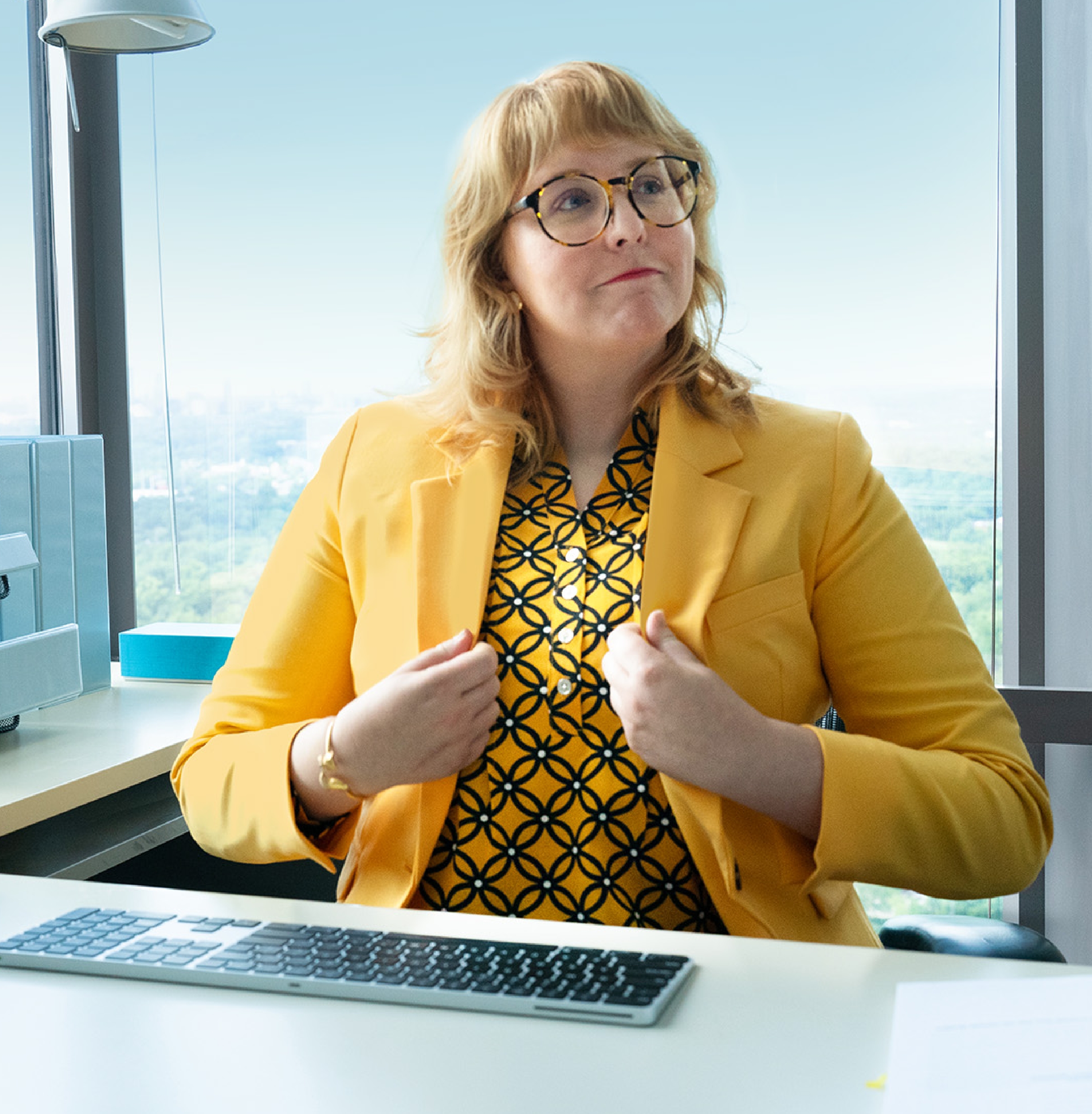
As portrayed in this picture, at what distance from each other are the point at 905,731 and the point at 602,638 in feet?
1.01

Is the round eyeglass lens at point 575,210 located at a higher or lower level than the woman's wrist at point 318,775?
higher

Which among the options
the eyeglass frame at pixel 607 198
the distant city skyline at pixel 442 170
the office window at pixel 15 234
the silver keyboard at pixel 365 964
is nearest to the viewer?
the silver keyboard at pixel 365 964

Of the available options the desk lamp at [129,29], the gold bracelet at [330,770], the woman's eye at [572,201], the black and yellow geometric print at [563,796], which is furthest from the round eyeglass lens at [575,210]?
the desk lamp at [129,29]

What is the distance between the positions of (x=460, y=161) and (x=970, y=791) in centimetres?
88

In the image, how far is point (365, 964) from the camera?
84 cm

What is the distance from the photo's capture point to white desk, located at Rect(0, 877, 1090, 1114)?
67 cm

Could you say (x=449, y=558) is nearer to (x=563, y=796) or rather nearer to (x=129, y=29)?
(x=563, y=796)

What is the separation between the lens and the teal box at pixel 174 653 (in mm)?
2070

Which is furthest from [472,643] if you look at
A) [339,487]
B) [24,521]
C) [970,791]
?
[24,521]

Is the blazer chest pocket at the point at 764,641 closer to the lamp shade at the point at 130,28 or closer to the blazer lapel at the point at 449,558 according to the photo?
the blazer lapel at the point at 449,558

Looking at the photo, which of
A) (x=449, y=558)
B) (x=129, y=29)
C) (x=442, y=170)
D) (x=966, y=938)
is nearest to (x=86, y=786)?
(x=449, y=558)

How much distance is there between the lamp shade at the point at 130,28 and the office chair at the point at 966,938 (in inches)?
60.2

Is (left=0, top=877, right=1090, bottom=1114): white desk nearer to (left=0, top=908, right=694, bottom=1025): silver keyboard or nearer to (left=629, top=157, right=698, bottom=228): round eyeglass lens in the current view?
(left=0, top=908, right=694, bottom=1025): silver keyboard

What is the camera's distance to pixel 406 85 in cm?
250
